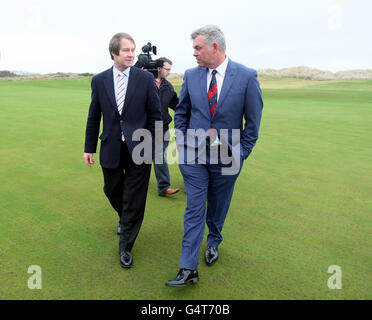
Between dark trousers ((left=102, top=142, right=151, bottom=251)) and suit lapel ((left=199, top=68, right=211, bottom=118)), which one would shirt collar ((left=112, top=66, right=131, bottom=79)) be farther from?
suit lapel ((left=199, top=68, right=211, bottom=118))

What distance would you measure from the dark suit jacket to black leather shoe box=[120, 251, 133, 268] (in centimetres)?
78

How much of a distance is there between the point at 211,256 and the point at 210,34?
1.88 meters

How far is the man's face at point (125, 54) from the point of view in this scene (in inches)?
123

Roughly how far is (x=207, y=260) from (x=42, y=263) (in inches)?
56.1

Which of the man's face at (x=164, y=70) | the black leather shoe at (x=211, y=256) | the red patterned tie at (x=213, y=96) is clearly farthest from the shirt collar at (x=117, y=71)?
the black leather shoe at (x=211, y=256)

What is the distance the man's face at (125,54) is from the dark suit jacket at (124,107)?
12 cm

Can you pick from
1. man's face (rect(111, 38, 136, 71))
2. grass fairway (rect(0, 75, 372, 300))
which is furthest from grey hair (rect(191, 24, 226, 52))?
grass fairway (rect(0, 75, 372, 300))

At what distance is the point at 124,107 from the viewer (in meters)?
3.24

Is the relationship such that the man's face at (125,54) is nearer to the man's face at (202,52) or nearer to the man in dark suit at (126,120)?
the man in dark suit at (126,120)

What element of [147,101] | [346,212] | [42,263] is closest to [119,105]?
[147,101]

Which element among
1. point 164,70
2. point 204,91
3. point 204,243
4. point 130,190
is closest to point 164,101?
point 164,70
